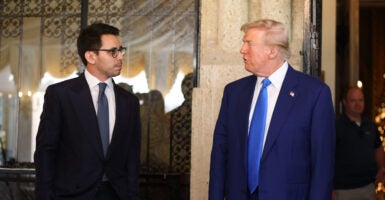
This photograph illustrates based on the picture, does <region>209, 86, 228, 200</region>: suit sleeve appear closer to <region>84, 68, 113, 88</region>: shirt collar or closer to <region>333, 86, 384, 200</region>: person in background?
<region>84, 68, 113, 88</region>: shirt collar

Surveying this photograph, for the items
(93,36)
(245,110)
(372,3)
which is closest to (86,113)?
(93,36)

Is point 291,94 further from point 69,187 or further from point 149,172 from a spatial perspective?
point 149,172

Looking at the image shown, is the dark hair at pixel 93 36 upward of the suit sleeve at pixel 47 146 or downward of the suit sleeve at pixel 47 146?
upward

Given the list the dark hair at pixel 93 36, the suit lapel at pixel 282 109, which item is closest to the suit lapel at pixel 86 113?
the dark hair at pixel 93 36

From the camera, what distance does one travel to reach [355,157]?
665 centimetres

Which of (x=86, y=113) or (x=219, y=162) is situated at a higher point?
(x=86, y=113)

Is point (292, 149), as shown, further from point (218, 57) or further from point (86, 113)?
point (218, 57)

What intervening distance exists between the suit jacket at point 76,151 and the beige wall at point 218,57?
2.99 feet

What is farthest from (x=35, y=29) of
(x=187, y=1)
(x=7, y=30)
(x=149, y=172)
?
(x=149, y=172)

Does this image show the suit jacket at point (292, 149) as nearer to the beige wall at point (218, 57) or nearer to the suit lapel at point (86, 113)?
the suit lapel at point (86, 113)

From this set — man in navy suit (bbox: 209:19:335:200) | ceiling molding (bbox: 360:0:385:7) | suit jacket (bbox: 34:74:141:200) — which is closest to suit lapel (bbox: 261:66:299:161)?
man in navy suit (bbox: 209:19:335:200)

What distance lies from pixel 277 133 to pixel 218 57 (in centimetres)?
155

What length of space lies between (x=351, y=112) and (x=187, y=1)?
234 centimetres

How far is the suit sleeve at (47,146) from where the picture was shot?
151 inches
